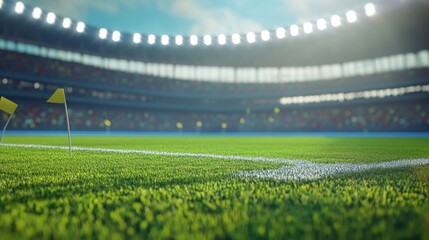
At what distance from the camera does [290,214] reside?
9.34 feet

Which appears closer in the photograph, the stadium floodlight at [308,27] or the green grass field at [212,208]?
the green grass field at [212,208]

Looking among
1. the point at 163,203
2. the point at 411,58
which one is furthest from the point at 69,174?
the point at 411,58

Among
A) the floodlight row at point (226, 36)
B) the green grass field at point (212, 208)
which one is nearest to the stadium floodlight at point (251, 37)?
the floodlight row at point (226, 36)

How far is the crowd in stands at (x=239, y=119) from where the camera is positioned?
145 ft

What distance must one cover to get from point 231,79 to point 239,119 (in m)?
8.21

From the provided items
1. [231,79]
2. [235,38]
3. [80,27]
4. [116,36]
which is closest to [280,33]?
[235,38]

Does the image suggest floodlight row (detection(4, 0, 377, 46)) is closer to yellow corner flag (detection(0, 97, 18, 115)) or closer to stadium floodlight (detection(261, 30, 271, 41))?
stadium floodlight (detection(261, 30, 271, 41))

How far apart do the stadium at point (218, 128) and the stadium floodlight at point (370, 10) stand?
0.41ft

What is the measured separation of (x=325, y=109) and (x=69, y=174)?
5360cm

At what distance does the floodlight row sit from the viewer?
127 feet

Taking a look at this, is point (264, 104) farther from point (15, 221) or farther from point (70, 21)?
point (15, 221)

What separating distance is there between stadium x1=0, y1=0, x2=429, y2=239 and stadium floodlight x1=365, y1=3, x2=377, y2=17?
12 cm

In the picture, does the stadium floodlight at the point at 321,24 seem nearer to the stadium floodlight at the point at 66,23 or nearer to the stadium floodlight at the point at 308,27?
the stadium floodlight at the point at 308,27

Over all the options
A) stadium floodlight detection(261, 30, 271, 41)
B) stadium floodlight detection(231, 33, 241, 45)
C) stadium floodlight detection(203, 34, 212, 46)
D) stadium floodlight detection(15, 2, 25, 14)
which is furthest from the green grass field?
stadium floodlight detection(203, 34, 212, 46)
